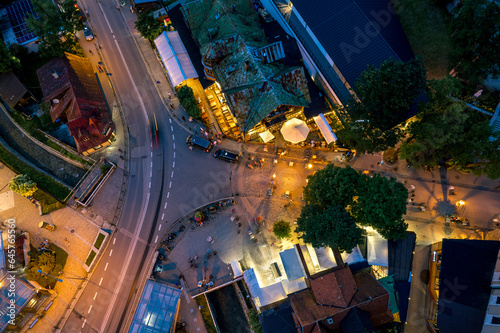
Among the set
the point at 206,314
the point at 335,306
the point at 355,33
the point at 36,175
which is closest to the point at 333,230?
the point at 335,306

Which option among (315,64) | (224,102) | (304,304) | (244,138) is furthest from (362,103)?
(304,304)

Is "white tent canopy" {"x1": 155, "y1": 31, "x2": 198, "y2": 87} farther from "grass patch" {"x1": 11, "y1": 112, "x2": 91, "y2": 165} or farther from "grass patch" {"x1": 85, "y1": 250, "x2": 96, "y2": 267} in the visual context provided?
"grass patch" {"x1": 85, "y1": 250, "x2": 96, "y2": 267}

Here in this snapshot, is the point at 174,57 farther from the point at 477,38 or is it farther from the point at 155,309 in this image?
the point at 477,38

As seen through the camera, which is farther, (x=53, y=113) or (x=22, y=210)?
(x=53, y=113)

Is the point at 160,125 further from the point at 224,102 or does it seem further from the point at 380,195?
the point at 380,195

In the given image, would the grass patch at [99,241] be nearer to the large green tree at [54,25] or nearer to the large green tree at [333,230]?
the large green tree at [333,230]

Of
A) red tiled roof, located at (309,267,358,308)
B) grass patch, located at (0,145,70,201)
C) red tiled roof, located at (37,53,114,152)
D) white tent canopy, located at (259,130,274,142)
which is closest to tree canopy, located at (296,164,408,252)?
red tiled roof, located at (309,267,358,308)

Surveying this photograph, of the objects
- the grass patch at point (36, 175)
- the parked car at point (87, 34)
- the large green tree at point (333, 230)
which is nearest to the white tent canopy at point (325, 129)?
the large green tree at point (333, 230)
